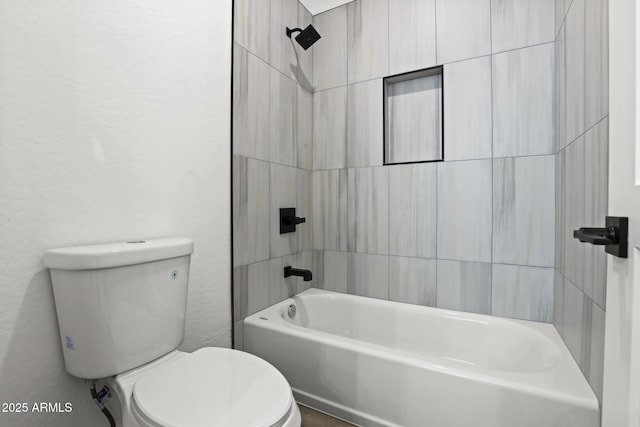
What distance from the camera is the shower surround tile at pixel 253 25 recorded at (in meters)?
1.53

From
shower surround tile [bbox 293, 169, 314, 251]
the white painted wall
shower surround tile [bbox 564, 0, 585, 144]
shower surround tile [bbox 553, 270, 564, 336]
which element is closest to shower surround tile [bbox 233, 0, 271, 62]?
the white painted wall

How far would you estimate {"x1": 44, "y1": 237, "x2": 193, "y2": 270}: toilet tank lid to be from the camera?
83 cm

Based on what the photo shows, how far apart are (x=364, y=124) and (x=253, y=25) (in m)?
0.85

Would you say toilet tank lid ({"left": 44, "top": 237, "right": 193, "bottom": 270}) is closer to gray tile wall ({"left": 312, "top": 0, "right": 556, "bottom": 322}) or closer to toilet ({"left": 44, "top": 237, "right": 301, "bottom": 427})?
toilet ({"left": 44, "top": 237, "right": 301, "bottom": 427})

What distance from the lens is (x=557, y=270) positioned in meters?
1.39

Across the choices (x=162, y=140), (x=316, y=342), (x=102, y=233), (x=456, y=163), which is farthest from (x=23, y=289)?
(x=456, y=163)

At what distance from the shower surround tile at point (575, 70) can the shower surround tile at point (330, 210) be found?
45.8 inches

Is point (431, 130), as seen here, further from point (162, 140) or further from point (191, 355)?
point (191, 355)

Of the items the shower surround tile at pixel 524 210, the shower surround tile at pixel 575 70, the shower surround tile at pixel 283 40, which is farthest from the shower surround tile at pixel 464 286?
the shower surround tile at pixel 283 40

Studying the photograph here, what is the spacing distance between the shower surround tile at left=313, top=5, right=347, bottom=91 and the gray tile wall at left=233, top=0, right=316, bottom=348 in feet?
0.19

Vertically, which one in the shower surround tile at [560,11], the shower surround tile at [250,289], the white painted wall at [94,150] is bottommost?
the shower surround tile at [250,289]

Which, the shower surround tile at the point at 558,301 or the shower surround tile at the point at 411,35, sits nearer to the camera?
the shower surround tile at the point at 558,301

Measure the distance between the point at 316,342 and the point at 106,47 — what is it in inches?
54.3

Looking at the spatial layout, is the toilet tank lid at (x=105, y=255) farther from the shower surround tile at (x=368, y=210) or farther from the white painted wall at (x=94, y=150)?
the shower surround tile at (x=368, y=210)
